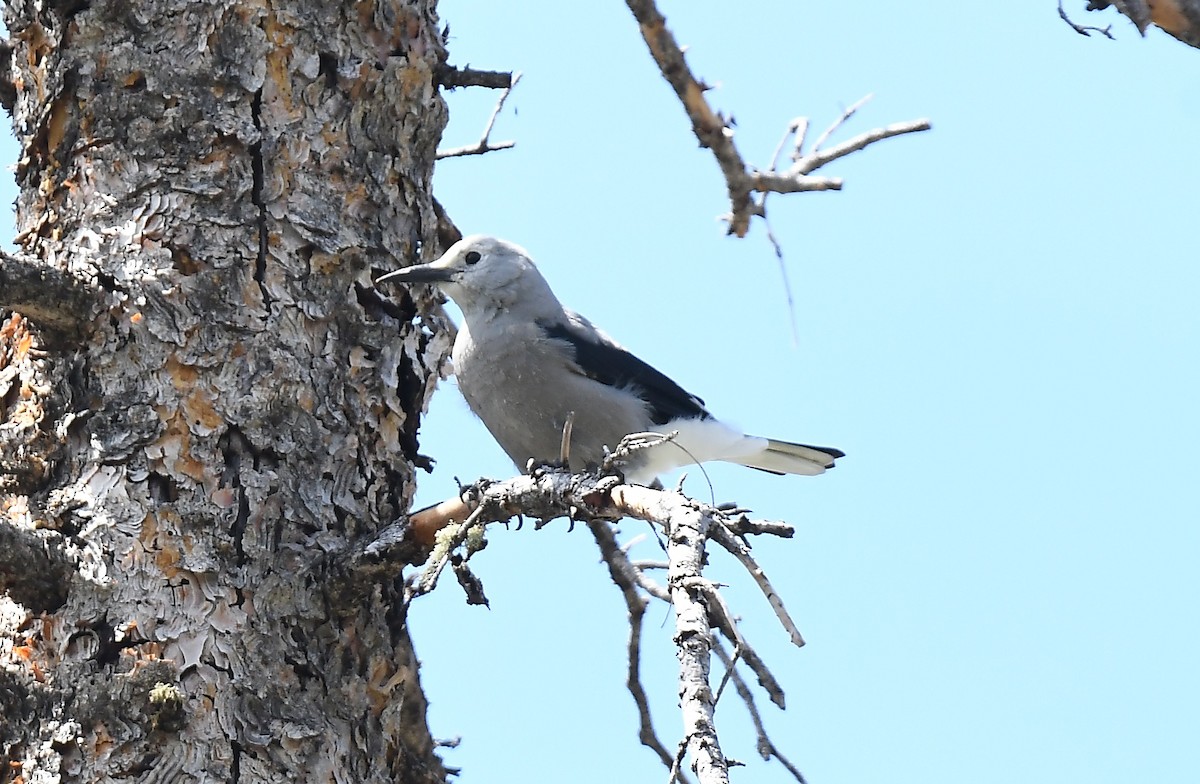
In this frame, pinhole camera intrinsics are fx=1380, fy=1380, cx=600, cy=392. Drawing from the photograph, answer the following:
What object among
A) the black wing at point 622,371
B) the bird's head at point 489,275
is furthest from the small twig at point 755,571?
the black wing at point 622,371

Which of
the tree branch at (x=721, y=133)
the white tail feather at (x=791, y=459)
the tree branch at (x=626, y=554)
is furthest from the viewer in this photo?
the white tail feather at (x=791, y=459)

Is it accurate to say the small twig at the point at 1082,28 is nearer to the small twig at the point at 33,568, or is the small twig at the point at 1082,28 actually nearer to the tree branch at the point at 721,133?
the tree branch at the point at 721,133

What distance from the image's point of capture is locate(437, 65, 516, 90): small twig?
341 centimetres

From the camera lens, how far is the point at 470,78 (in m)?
3.44

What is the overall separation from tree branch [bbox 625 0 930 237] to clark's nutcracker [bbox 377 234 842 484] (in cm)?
134

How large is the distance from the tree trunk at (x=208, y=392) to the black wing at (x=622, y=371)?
109cm

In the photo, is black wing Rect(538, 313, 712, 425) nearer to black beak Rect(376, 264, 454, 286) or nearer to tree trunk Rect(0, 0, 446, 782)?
black beak Rect(376, 264, 454, 286)

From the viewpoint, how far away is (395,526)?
2.80m

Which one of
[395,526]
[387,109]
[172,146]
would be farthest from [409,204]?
[395,526]

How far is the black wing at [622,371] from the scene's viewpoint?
4.31m

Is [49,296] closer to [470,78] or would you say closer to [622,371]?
[470,78]

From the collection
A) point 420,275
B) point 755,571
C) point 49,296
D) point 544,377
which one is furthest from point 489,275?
point 755,571

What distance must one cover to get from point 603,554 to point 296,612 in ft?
3.11

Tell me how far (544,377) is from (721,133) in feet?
5.62
